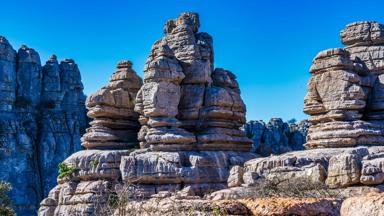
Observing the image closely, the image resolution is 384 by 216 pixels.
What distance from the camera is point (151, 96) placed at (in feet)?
89.7

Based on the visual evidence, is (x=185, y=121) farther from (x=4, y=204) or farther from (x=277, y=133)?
(x=277, y=133)

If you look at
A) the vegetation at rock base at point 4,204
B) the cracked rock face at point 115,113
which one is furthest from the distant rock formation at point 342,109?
the vegetation at rock base at point 4,204

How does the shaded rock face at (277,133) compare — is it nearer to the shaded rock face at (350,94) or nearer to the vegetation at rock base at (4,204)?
the shaded rock face at (350,94)

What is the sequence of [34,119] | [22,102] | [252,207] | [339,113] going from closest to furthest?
[252,207] < [339,113] < [22,102] < [34,119]

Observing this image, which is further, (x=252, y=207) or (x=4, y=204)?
(x=4, y=204)

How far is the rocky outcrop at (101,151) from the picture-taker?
27.8 m

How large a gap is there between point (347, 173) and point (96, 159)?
44.0ft

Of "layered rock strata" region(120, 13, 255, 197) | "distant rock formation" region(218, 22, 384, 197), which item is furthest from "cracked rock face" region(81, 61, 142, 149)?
"distant rock formation" region(218, 22, 384, 197)

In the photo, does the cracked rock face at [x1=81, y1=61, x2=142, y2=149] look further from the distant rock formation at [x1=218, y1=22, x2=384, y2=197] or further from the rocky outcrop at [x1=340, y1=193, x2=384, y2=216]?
the rocky outcrop at [x1=340, y1=193, x2=384, y2=216]

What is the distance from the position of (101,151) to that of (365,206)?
23.3 m

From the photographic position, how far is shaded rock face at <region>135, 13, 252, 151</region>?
89.5ft

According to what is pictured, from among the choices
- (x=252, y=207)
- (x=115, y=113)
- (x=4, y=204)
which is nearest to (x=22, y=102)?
(x=115, y=113)

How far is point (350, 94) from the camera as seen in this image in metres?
25.0

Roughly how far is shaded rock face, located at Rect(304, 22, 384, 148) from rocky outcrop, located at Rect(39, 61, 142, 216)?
9.64m
